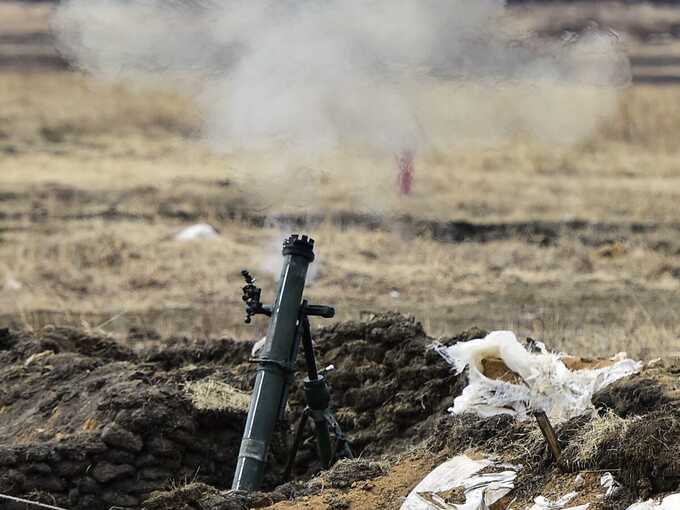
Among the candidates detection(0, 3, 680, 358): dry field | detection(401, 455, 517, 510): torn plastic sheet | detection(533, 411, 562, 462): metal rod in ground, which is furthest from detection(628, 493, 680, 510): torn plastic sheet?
detection(0, 3, 680, 358): dry field

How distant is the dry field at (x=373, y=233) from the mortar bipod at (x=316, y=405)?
3.15 meters

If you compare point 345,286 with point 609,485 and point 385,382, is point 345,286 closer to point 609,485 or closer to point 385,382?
point 385,382

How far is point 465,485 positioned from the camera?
7.13m

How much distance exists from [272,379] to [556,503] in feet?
6.69

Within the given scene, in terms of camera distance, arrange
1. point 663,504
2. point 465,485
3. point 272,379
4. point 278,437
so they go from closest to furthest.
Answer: point 663,504
point 465,485
point 272,379
point 278,437

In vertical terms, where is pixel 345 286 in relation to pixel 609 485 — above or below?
above

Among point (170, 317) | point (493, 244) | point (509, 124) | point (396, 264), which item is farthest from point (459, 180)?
point (509, 124)

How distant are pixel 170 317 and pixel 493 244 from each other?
544 cm

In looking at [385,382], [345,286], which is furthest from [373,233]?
[385,382]

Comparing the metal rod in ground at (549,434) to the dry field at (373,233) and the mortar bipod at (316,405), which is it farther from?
the dry field at (373,233)

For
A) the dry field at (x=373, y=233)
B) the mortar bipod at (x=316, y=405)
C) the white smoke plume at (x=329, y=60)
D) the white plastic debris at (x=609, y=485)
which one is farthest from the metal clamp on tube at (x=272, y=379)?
the dry field at (x=373, y=233)

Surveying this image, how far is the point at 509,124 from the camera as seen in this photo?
1243 centimetres

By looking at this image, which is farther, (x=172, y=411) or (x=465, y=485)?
(x=172, y=411)

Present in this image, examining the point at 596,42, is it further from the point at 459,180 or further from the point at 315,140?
the point at 459,180
